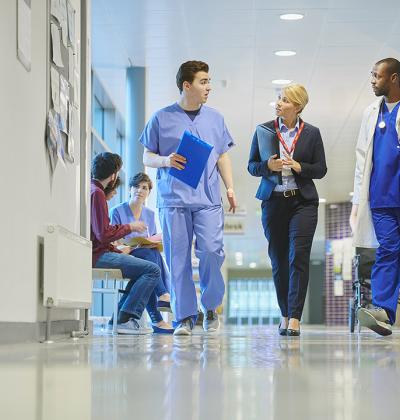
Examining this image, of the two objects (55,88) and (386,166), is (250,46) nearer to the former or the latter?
(386,166)

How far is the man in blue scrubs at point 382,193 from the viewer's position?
15.8 ft

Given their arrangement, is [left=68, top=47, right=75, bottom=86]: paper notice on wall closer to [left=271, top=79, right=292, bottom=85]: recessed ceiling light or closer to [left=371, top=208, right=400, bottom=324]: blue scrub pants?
[left=371, top=208, right=400, bottom=324]: blue scrub pants

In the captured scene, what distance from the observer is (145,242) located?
6.87m

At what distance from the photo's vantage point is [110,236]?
5988 mm

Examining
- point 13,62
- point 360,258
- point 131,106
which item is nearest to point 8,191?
point 13,62

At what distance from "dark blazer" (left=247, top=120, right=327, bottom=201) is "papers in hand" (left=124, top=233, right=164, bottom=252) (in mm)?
1410

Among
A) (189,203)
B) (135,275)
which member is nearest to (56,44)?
(189,203)

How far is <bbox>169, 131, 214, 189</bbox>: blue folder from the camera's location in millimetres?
5043

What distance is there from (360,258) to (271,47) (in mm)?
2875

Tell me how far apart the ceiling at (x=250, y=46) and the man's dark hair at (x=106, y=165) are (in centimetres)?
253

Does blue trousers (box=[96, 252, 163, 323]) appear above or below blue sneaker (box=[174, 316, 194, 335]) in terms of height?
above

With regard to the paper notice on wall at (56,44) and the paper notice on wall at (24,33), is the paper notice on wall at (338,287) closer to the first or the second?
the paper notice on wall at (56,44)

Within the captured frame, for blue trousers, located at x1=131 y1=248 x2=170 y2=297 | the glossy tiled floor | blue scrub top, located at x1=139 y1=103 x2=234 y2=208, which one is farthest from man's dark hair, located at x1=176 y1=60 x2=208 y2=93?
the glossy tiled floor

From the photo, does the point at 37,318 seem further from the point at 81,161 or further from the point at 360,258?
the point at 360,258
